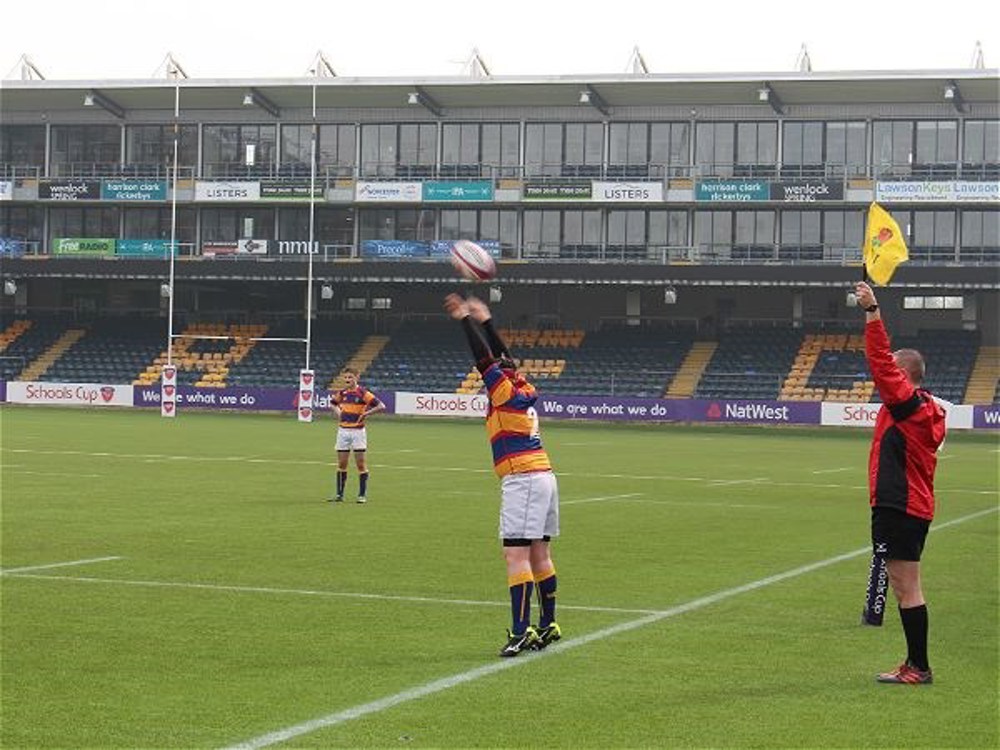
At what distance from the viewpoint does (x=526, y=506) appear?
12438mm

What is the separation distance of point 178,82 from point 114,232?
379 inches

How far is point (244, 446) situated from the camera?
141ft

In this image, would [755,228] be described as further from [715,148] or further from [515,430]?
[515,430]

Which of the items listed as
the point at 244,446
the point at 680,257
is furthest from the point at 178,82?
the point at 244,446

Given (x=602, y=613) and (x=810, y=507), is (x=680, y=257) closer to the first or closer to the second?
(x=810, y=507)

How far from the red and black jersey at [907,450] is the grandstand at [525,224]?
56.7 m

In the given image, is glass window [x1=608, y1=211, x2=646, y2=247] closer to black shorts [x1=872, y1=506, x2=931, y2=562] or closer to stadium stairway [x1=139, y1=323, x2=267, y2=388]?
stadium stairway [x1=139, y1=323, x2=267, y2=388]

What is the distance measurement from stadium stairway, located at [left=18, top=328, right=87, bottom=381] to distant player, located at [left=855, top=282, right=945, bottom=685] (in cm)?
6755

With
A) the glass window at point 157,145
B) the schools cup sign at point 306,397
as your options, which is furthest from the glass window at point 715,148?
the glass window at point 157,145

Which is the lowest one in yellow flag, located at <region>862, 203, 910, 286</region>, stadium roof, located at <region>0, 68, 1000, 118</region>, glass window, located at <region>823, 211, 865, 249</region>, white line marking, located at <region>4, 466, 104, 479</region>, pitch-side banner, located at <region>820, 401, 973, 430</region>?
white line marking, located at <region>4, 466, 104, 479</region>

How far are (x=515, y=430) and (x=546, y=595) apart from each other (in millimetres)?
1218

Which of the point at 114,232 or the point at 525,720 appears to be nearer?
the point at 525,720

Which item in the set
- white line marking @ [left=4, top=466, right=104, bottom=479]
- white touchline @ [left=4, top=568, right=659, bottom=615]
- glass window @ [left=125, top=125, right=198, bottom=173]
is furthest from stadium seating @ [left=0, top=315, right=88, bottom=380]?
white touchline @ [left=4, top=568, right=659, bottom=615]

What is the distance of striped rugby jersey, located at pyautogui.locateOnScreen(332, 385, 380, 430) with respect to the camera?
27188mm
